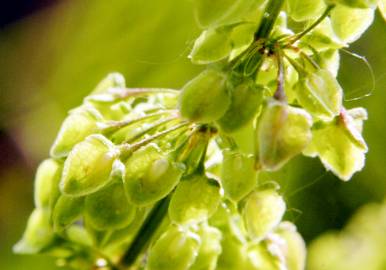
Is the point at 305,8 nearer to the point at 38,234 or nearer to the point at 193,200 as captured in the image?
the point at 193,200

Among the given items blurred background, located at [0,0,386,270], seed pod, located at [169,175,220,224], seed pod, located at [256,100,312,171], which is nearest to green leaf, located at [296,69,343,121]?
seed pod, located at [256,100,312,171]

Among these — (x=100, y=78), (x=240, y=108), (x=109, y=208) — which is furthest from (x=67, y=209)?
(x=100, y=78)

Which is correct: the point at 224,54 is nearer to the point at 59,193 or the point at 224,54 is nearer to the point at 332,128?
the point at 332,128

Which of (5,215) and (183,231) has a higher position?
(183,231)

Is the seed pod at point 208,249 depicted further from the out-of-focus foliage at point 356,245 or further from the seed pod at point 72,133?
the out-of-focus foliage at point 356,245

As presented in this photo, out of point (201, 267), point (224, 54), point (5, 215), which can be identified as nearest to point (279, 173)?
point (201, 267)

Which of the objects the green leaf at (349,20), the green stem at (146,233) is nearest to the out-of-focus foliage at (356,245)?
the green stem at (146,233)

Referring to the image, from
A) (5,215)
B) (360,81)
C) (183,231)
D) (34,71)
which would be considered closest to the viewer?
(183,231)
